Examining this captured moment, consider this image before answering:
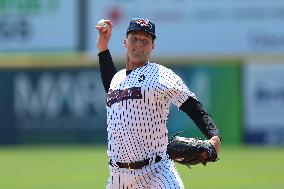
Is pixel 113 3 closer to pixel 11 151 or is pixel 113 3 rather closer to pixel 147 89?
pixel 11 151

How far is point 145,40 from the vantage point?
5672 millimetres

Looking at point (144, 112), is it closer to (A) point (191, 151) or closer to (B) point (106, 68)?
(A) point (191, 151)

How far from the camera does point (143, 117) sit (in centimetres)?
559

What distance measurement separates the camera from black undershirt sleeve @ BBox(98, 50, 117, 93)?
20.5 feet

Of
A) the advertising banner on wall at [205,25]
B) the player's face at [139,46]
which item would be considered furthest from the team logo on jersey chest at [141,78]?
the advertising banner on wall at [205,25]

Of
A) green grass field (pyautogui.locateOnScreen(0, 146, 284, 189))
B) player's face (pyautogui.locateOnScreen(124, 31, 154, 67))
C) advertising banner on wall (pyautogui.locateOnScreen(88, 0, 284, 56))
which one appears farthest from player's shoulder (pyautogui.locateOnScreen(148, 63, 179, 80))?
advertising banner on wall (pyautogui.locateOnScreen(88, 0, 284, 56))

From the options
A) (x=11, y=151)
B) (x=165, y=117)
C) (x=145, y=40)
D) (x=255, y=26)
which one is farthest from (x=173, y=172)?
(x=255, y=26)

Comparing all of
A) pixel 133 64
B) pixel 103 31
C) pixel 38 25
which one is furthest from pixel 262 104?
pixel 133 64

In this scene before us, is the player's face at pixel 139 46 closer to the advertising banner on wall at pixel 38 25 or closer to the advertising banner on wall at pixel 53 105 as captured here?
the advertising banner on wall at pixel 53 105

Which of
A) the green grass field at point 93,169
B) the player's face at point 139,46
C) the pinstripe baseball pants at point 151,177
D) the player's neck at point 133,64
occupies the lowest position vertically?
the green grass field at point 93,169

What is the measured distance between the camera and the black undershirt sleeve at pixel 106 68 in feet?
20.5

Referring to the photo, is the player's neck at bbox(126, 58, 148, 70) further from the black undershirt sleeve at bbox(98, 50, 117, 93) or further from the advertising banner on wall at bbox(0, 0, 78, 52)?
the advertising banner on wall at bbox(0, 0, 78, 52)

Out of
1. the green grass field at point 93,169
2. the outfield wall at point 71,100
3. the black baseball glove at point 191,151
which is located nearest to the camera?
the black baseball glove at point 191,151

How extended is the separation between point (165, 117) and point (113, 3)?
581 inches
